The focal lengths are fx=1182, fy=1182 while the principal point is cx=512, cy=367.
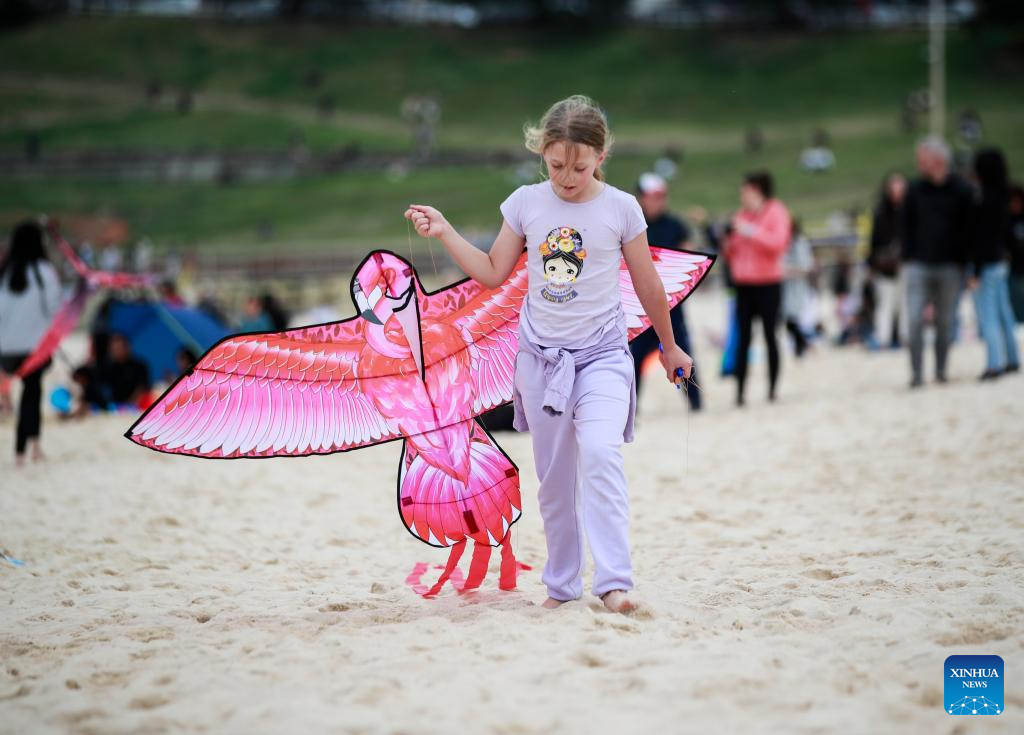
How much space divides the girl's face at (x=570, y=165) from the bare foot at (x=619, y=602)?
4.68 ft

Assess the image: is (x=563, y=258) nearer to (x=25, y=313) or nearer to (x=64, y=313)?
(x=25, y=313)

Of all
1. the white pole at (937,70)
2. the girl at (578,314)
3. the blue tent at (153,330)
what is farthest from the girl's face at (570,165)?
the white pole at (937,70)

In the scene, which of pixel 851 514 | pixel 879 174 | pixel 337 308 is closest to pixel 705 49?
pixel 879 174

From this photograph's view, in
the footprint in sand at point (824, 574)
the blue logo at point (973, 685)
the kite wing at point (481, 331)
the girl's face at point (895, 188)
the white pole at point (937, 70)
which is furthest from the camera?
the white pole at point (937, 70)

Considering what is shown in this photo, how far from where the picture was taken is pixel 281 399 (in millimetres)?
4520

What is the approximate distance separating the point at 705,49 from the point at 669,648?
210ft

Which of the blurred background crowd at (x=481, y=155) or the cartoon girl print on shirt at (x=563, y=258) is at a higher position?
the blurred background crowd at (x=481, y=155)

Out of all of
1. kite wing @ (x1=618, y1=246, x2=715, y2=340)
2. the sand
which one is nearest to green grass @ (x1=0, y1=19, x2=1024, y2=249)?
the sand

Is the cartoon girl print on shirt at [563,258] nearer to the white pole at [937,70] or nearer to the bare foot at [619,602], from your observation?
the bare foot at [619,602]

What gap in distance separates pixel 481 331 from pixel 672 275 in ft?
2.75

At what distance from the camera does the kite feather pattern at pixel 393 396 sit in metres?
4.47

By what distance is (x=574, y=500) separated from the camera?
439 centimetres

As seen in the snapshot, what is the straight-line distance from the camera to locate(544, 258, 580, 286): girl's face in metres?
4.18

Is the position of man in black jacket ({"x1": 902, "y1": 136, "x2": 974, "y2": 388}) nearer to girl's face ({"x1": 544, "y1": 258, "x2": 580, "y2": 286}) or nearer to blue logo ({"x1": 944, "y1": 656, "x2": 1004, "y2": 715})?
girl's face ({"x1": 544, "y1": 258, "x2": 580, "y2": 286})
